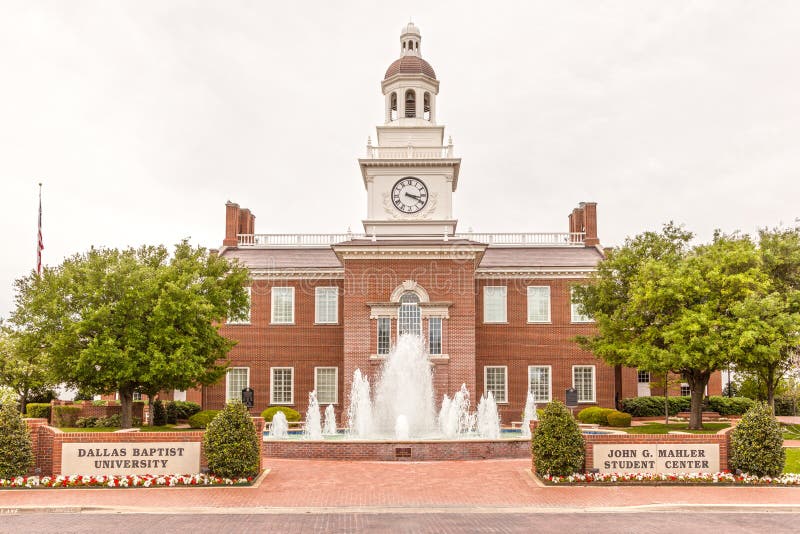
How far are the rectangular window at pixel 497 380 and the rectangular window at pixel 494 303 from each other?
8.58 ft

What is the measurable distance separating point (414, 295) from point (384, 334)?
219cm

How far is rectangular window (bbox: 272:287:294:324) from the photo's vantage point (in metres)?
41.8

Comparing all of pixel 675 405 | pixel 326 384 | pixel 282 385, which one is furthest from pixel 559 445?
pixel 675 405

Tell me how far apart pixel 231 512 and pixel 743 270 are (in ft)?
74.8

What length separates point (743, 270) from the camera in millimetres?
30562

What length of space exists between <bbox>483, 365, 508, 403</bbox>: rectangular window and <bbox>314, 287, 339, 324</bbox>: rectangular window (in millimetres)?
8449

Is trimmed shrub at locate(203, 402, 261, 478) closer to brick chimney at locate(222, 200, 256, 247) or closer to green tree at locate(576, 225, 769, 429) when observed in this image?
green tree at locate(576, 225, 769, 429)

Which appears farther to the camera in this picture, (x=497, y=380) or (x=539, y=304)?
(x=539, y=304)

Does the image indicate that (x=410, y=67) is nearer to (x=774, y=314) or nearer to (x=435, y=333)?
(x=435, y=333)

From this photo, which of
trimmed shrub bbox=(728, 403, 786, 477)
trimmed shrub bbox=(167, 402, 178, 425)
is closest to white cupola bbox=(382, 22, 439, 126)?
trimmed shrub bbox=(167, 402, 178, 425)

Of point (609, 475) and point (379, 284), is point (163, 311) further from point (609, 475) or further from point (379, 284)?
point (609, 475)

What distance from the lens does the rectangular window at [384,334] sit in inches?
1364

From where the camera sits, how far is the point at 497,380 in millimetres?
41188

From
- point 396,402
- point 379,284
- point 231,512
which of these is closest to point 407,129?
point 379,284
